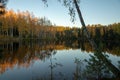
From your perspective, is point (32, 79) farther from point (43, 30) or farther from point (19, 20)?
point (43, 30)

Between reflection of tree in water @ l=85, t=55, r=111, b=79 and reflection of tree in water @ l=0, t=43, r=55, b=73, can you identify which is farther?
reflection of tree in water @ l=0, t=43, r=55, b=73

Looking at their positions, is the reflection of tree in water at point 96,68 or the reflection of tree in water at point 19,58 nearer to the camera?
the reflection of tree in water at point 96,68

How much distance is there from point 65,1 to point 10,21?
7964cm

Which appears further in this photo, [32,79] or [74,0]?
[32,79]

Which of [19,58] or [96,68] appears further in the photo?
[19,58]

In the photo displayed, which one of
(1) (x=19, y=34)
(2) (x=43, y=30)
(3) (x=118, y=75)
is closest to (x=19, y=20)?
(1) (x=19, y=34)

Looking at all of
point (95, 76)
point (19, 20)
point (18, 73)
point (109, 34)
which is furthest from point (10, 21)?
point (95, 76)

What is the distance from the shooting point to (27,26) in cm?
10356

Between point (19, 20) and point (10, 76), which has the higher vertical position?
point (19, 20)

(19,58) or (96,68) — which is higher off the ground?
(96,68)

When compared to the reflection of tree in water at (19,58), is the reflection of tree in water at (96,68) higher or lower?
higher

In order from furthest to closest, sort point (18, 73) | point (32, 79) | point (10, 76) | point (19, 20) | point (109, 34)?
point (109, 34) → point (19, 20) → point (18, 73) → point (10, 76) → point (32, 79)

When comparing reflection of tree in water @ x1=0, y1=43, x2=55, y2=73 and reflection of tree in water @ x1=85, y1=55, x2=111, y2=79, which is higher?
reflection of tree in water @ x1=85, y1=55, x2=111, y2=79

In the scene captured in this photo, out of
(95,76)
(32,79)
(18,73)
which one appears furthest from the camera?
(18,73)
